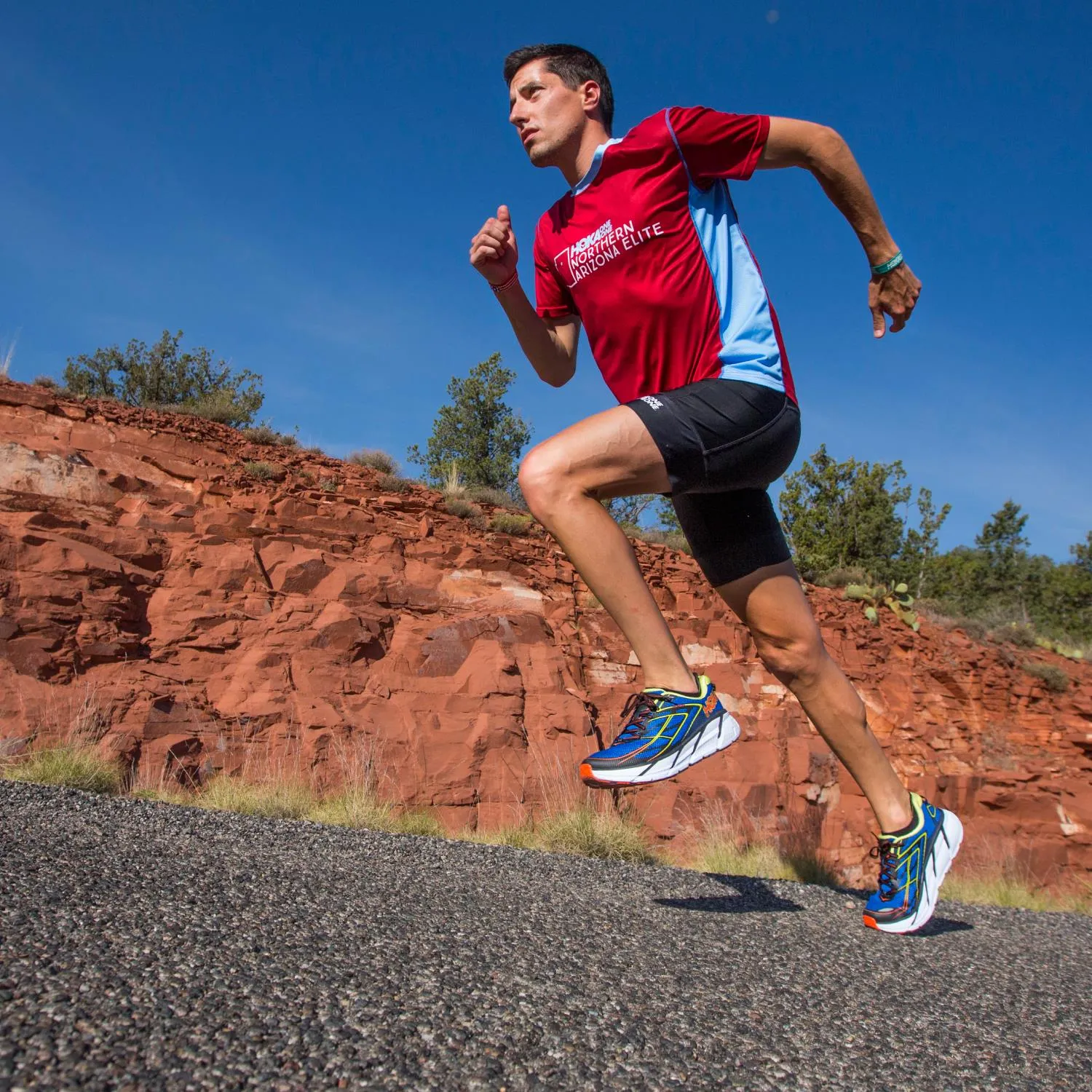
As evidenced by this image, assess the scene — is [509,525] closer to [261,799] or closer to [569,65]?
[261,799]

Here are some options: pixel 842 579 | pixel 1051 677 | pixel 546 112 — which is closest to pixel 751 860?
pixel 546 112

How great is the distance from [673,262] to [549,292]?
672 mm

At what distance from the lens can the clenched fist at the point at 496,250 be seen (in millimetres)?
2787

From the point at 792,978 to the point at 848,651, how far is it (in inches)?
483

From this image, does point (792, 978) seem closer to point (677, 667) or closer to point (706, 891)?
point (677, 667)

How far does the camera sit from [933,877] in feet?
10.3

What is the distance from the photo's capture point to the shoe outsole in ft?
9.77

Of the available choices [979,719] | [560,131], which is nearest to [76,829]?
[560,131]

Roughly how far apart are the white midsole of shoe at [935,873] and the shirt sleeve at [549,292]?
7.55 ft

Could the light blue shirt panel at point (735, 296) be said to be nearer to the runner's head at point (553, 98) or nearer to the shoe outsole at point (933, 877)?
the runner's head at point (553, 98)

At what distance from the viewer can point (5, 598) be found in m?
7.48

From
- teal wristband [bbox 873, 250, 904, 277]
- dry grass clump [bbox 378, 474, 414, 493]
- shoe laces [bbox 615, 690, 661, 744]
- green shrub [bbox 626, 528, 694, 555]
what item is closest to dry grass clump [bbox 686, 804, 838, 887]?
shoe laces [bbox 615, 690, 661, 744]

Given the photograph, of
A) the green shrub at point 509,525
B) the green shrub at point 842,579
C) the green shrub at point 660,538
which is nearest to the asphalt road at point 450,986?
the green shrub at point 509,525

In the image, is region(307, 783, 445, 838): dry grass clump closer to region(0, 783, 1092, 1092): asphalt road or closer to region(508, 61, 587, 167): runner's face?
region(0, 783, 1092, 1092): asphalt road
